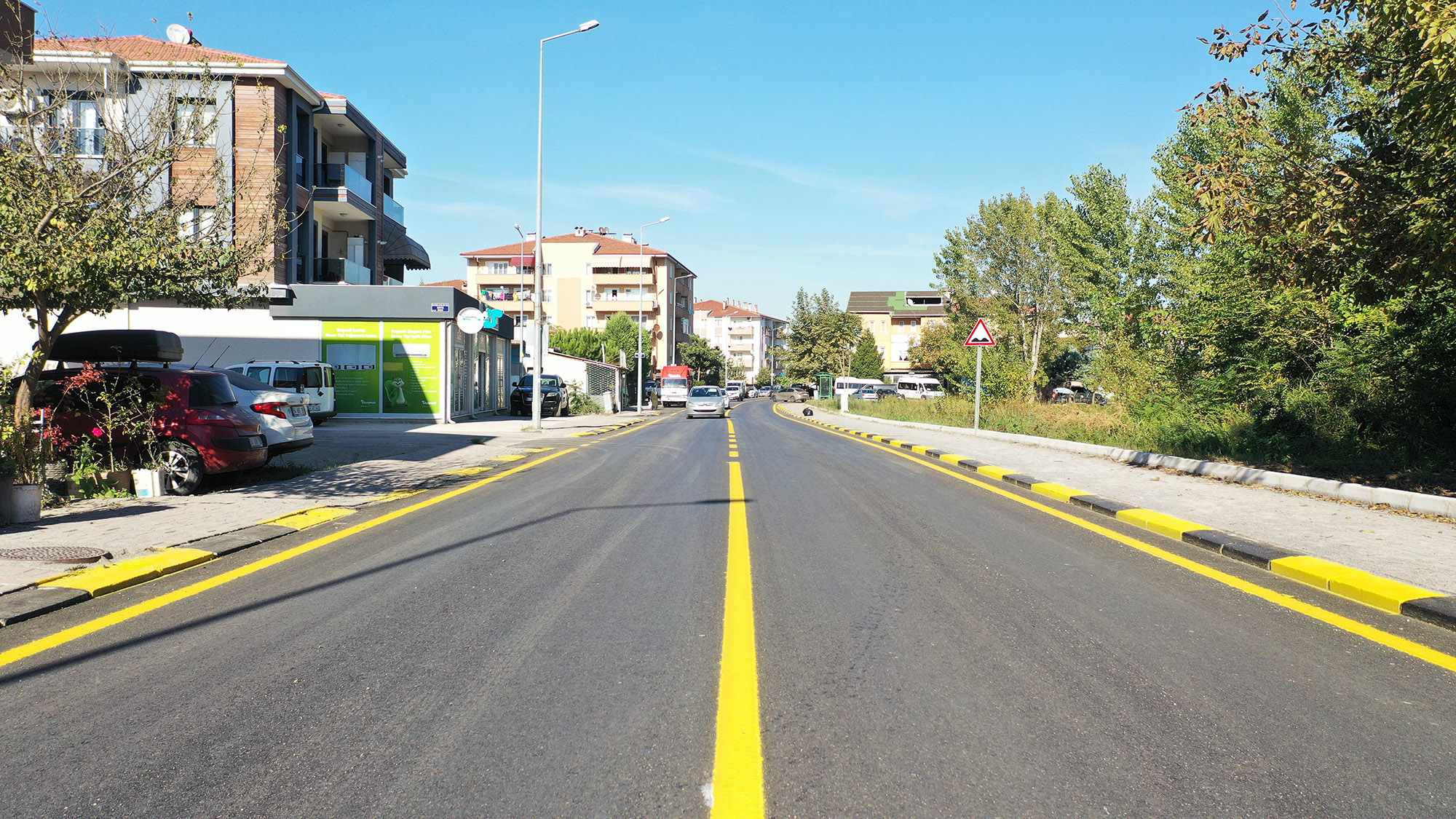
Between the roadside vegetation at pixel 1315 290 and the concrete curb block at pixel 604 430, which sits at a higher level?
the roadside vegetation at pixel 1315 290

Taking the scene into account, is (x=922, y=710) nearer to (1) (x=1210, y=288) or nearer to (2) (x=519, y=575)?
(2) (x=519, y=575)

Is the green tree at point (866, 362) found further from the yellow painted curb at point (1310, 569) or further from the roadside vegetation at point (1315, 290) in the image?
the yellow painted curb at point (1310, 569)

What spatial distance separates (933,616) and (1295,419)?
543 inches

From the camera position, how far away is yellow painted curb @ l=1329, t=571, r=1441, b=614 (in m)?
5.38

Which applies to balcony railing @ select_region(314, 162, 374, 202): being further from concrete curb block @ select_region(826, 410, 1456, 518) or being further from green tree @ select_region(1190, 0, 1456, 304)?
green tree @ select_region(1190, 0, 1456, 304)

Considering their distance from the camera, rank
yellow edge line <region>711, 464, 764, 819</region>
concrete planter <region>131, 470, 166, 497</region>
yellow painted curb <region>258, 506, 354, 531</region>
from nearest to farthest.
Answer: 1. yellow edge line <region>711, 464, 764, 819</region>
2. yellow painted curb <region>258, 506, 354, 531</region>
3. concrete planter <region>131, 470, 166, 497</region>

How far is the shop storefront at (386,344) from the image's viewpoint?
91.9 feet

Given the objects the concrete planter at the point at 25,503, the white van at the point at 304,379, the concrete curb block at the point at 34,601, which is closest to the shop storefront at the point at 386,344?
the white van at the point at 304,379

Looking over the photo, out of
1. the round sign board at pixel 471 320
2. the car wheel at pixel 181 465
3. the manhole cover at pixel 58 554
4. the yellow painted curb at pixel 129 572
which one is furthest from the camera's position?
the round sign board at pixel 471 320

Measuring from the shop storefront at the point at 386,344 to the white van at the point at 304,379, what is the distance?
318 centimetres

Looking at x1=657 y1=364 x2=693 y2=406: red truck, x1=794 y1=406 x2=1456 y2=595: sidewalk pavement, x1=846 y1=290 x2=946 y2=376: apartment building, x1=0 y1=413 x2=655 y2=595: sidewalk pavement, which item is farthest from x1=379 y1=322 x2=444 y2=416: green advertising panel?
x1=846 y1=290 x2=946 y2=376: apartment building

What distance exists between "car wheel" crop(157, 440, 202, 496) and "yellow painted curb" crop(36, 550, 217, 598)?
402cm

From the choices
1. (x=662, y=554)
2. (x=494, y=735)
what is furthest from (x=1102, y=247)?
(x=494, y=735)

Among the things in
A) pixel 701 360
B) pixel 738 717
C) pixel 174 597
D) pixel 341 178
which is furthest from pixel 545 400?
pixel 701 360
